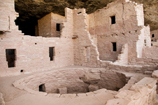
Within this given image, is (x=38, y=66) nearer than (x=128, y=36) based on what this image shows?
Yes

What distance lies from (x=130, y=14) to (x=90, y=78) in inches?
216

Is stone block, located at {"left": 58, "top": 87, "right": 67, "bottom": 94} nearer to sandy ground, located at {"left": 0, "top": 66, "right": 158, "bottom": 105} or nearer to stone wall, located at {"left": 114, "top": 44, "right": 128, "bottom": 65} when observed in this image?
sandy ground, located at {"left": 0, "top": 66, "right": 158, "bottom": 105}

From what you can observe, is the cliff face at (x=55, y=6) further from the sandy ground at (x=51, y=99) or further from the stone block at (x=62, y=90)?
the sandy ground at (x=51, y=99)

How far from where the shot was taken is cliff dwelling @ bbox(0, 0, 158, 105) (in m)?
4.56

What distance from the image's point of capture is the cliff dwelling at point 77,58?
4562 mm

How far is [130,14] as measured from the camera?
8.74m

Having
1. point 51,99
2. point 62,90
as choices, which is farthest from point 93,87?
point 51,99

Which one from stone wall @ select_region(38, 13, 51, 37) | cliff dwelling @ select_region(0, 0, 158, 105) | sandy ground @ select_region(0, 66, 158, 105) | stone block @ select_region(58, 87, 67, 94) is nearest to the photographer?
sandy ground @ select_region(0, 66, 158, 105)

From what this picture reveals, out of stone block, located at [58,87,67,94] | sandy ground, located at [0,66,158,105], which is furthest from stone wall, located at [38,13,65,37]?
sandy ground, located at [0,66,158,105]

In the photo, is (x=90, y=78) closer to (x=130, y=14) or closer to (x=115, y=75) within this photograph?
(x=115, y=75)

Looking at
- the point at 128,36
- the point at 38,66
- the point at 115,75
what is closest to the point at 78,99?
the point at 115,75

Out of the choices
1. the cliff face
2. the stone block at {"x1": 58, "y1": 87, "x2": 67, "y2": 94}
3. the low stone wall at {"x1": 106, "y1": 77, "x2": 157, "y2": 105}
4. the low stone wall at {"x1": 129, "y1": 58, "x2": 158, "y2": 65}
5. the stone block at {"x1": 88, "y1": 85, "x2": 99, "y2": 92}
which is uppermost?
the cliff face

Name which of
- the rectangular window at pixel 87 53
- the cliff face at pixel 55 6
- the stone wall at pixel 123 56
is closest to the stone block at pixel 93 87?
the rectangular window at pixel 87 53

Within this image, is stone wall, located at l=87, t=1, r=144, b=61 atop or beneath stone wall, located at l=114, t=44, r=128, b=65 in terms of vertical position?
atop
